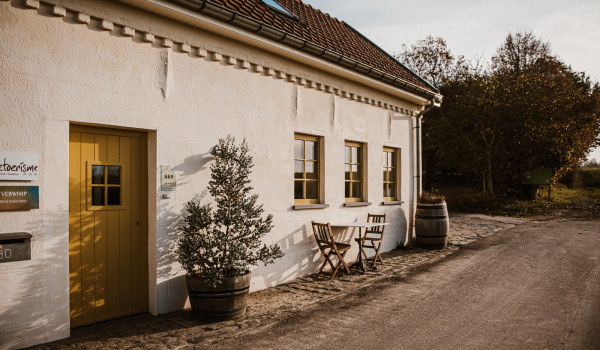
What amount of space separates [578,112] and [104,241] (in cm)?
2156

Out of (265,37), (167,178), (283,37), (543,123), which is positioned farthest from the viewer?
(543,123)

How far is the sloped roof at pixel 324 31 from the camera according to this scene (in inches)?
264

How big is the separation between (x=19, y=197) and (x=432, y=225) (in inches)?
324

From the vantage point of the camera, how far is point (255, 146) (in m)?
6.23

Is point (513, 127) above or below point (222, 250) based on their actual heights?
above

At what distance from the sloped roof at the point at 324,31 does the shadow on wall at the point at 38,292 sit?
3.75m

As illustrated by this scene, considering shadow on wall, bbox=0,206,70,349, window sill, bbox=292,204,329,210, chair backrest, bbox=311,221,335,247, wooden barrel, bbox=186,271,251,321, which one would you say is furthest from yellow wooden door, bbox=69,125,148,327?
chair backrest, bbox=311,221,335,247

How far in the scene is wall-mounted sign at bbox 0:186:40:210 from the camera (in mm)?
3854

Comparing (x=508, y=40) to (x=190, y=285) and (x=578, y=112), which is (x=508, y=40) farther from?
(x=190, y=285)

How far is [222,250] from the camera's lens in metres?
4.89

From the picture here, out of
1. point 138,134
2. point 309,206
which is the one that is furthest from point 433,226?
point 138,134

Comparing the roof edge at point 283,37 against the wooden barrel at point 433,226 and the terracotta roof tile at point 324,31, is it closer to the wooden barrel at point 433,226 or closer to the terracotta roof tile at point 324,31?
the terracotta roof tile at point 324,31

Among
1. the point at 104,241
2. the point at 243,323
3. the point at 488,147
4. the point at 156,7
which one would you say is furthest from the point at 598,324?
the point at 488,147

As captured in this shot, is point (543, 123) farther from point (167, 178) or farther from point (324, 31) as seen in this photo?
point (167, 178)
